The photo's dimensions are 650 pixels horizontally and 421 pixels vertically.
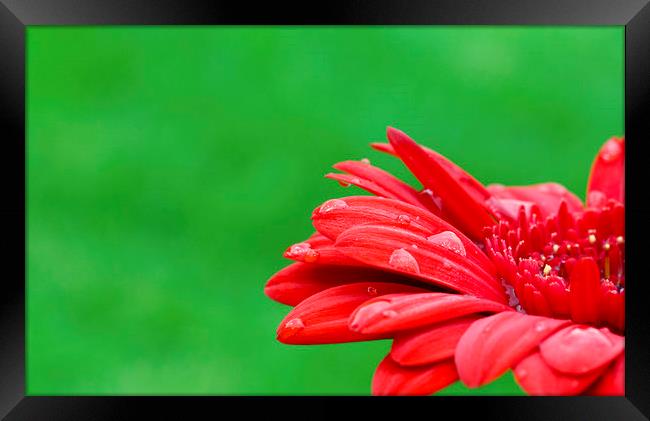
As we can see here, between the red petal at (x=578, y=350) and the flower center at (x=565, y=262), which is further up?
the flower center at (x=565, y=262)

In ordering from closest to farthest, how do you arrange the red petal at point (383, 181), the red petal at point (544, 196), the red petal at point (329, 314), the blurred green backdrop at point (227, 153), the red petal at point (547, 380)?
the red petal at point (547, 380), the red petal at point (329, 314), the red petal at point (383, 181), the red petal at point (544, 196), the blurred green backdrop at point (227, 153)

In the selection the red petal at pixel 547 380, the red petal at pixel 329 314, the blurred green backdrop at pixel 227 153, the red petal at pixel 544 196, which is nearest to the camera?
the red petal at pixel 547 380

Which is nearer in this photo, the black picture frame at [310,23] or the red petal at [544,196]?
the black picture frame at [310,23]

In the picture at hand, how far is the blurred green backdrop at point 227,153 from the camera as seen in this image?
1.62 meters

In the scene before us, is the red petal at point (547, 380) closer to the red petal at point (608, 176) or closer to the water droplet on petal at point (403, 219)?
the water droplet on petal at point (403, 219)

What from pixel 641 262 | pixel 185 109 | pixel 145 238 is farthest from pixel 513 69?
pixel 641 262

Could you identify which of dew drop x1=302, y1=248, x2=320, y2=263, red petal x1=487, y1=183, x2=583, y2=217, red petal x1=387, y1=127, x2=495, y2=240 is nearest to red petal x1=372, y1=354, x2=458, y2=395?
dew drop x1=302, y1=248, x2=320, y2=263

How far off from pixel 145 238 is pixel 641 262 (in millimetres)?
1337

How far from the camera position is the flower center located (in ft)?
1.98

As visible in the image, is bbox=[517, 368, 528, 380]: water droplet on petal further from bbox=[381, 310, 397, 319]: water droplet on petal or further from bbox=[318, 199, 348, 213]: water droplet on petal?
bbox=[318, 199, 348, 213]: water droplet on petal

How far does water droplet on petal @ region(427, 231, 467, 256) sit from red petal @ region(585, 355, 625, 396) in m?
0.16

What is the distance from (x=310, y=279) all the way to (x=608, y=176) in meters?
0.41

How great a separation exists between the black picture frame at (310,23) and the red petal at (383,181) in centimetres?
13

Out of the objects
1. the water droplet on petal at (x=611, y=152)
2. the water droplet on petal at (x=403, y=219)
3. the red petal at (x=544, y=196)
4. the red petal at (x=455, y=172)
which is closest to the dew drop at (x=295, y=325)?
the water droplet on petal at (x=403, y=219)
